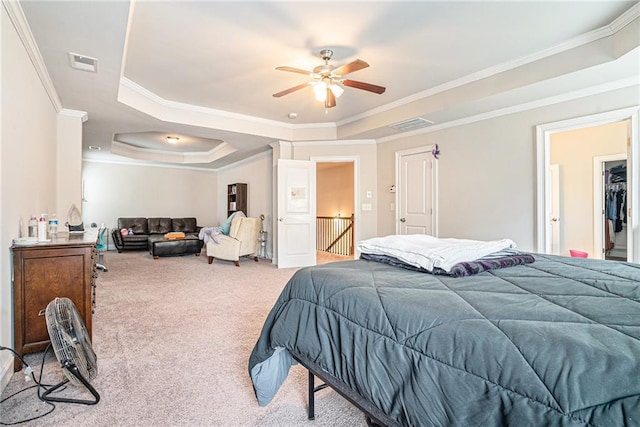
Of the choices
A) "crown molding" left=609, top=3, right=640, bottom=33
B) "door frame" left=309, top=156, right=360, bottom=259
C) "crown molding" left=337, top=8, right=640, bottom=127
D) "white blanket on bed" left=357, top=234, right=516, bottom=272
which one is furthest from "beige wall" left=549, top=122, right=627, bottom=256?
"white blanket on bed" left=357, top=234, right=516, bottom=272

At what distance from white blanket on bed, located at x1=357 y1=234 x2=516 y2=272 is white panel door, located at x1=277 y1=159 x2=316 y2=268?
4.10m

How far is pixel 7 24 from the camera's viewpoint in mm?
2090

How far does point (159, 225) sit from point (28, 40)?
21.8 feet

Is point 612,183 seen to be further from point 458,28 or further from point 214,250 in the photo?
point 214,250

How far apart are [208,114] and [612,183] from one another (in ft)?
22.1

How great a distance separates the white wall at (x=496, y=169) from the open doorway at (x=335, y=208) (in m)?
3.74

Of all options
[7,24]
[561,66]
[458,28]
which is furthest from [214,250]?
[561,66]

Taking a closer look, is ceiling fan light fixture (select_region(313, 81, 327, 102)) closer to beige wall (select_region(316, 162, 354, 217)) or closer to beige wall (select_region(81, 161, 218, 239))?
beige wall (select_region(316, 162, 354, 217))

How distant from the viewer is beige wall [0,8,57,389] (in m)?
2.02

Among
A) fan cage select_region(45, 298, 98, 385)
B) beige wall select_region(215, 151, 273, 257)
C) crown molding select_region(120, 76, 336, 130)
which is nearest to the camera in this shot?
fan cage select_region(45, 298, 98, 385)

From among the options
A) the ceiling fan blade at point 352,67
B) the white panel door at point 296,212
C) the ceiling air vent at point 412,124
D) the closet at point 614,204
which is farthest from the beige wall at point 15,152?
the closet at point 614,204

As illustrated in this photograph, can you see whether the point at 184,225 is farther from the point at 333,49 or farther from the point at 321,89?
the point at 333,49

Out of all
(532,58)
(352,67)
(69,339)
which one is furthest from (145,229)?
(532,58)

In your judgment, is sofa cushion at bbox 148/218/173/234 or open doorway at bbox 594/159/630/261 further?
sofa cushion at bbox 148/218/173/234
